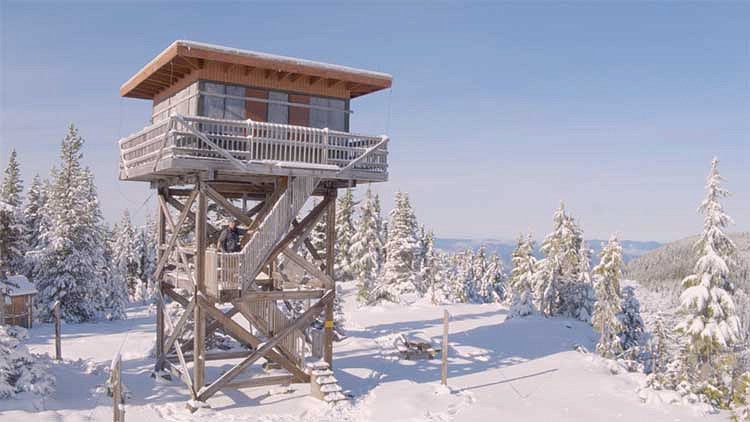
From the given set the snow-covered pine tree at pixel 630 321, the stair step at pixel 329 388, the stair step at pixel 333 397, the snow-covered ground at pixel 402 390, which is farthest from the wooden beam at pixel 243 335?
the snow-covered pine tree at pixel 630 321

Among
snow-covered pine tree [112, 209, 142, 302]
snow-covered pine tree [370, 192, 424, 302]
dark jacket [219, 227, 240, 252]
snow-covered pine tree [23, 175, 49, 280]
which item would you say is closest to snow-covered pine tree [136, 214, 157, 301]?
snow-covered pine tree [112, 209, 142, 302]

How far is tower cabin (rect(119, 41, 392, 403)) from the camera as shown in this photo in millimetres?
16172

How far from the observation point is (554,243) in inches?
1949

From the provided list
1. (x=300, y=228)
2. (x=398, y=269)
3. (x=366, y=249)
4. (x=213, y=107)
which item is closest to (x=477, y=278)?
(x=366, y=249)

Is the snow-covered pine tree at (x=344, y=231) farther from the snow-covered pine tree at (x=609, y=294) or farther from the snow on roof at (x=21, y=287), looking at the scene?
the snow on roof at (x=21, y=287)

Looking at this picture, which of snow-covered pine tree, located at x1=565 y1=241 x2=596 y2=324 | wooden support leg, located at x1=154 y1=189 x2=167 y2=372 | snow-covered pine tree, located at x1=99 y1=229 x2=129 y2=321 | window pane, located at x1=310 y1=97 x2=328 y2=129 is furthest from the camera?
snow-covered pine tree, located at x1=565 y1=241 x2=596 y2=324

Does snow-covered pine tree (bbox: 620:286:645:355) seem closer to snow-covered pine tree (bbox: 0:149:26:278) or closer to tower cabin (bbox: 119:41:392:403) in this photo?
tower cabin (bbox: 119:41:392:403)

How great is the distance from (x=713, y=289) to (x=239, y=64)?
23.7 m

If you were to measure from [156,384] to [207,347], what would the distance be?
6.10 meters

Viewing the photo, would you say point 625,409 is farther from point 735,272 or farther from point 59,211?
point 59,211

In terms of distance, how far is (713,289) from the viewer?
27484 millimetres

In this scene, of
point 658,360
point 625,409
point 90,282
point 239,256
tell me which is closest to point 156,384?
point 239,256

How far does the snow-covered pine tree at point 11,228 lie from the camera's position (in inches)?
1615

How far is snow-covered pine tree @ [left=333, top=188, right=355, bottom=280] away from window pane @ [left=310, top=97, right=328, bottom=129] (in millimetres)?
49580
